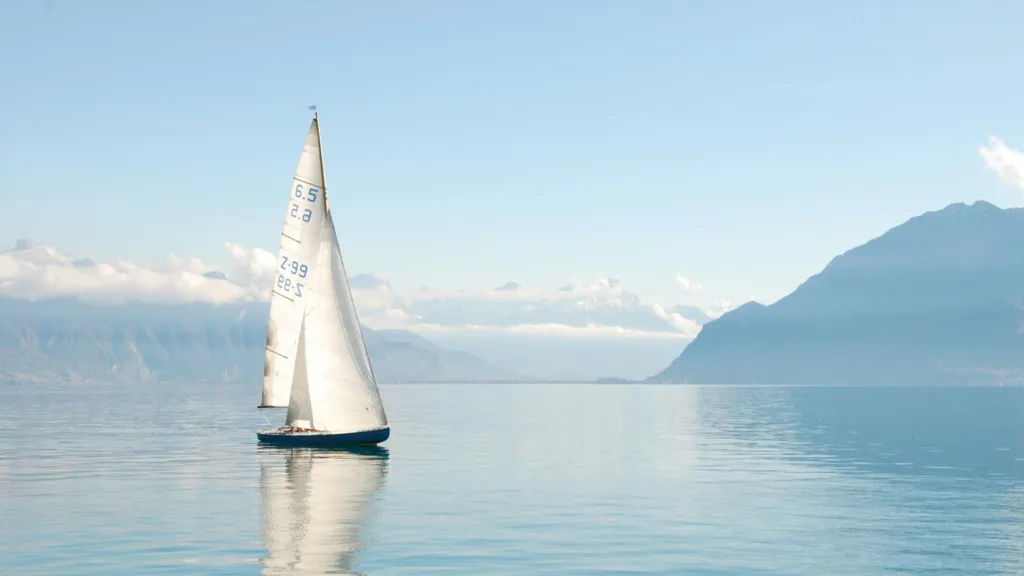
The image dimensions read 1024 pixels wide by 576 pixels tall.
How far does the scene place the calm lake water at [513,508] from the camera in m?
38.2

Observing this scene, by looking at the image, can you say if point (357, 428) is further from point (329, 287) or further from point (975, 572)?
point (975, 572)

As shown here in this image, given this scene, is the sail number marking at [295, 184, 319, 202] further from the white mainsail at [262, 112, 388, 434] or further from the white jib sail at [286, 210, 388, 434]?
the white jib sail at [286, 210, 388, 434]

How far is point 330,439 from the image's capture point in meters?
80.8

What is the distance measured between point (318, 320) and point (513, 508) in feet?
107

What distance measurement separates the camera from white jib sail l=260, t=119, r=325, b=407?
8012 cm

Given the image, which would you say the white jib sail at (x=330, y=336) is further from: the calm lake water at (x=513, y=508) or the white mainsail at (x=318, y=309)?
the calm lake water at (x=513, y=508)

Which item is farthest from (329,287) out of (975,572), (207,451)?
(975,572)

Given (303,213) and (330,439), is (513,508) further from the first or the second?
(303,213)

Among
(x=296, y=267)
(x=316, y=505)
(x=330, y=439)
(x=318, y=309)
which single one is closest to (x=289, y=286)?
(x=296, y=267)

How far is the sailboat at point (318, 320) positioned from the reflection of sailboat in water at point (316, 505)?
2557mm

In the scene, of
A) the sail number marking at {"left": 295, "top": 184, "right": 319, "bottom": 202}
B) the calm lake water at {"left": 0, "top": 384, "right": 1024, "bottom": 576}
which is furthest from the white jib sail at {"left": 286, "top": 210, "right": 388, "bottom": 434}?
the calm lake water at {"left": 0, "top": 384, "right": 1024, "bottom": 576}

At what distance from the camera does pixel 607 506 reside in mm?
53375

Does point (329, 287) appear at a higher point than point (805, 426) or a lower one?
higher

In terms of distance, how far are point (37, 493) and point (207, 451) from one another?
29.3 meters
